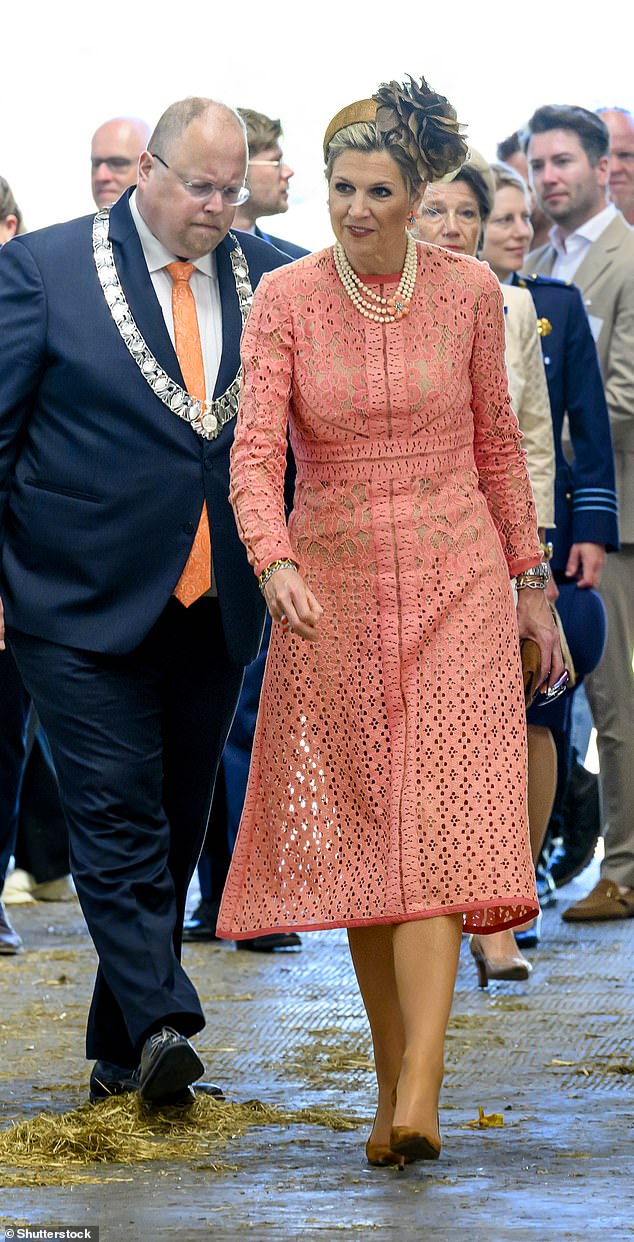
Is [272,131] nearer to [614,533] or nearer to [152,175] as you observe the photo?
[614,533]

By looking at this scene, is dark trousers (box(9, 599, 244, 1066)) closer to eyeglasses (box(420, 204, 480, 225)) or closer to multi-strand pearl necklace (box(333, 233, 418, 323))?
multi-strand pearl necklace (box(333, 233, 418, 323))

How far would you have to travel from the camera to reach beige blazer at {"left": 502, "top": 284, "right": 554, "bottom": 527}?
5.86 meters

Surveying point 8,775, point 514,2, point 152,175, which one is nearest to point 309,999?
point 8,775

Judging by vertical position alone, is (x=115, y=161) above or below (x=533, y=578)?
above

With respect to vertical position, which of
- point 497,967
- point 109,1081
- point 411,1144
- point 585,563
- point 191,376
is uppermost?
point 191,376

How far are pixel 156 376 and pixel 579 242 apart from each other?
3.20 meters

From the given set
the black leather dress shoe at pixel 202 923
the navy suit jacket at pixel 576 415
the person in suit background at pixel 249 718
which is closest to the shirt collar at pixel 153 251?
the person in suit background at pixel 249 718

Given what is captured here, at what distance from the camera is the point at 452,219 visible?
5602 millimetres

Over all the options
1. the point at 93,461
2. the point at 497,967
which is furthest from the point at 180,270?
the point at 497,967

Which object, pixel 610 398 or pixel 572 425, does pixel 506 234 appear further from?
pixel 610 398

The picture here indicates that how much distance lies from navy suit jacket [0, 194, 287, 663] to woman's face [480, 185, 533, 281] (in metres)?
2.32

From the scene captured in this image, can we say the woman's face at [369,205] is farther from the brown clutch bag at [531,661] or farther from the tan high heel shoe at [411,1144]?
the tan high heel shoe at [411,1144]

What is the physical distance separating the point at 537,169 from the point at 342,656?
144 inches

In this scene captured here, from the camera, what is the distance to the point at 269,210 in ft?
21.3
